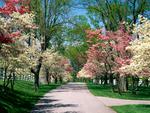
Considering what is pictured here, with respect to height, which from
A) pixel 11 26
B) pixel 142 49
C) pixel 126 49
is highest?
pixel 11 26

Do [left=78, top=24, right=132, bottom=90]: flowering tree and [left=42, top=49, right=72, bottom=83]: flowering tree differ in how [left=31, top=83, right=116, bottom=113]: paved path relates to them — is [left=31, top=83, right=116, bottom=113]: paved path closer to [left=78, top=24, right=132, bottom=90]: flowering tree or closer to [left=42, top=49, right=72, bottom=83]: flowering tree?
[left=78, top=24, right=132, bottom=90]: flowering tree

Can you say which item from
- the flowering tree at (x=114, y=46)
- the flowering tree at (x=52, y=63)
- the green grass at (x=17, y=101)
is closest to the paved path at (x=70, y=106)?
the green grass at (x=17, y=101)

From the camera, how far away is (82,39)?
269 ft

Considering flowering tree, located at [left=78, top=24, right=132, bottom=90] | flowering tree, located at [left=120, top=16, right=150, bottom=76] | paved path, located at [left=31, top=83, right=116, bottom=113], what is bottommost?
paved path, located at [left=31, top=83, right=116, bottom=113]

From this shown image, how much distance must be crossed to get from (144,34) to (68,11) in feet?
112

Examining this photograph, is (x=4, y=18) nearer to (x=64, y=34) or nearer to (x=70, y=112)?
(x=70, y=112)

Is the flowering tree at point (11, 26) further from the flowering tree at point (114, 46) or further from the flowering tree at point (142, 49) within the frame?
the flowering tree at point (114, 46)

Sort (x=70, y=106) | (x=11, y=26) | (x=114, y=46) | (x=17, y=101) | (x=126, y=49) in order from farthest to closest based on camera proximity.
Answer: (x=114, y=46) < (x=126, y=49) < (x=17, y=101) < (x=70, y=106) < (x=11, y=26)

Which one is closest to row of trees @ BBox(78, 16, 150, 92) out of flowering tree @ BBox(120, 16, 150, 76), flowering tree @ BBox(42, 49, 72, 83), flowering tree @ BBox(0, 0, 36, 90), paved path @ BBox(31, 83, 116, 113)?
flowering tree @ BBox(120, 16, 150, 76)

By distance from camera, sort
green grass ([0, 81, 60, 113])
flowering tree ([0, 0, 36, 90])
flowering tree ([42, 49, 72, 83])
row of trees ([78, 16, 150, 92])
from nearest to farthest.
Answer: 1. flowering tree ([0, 0, 36, 90])
2. green grass ([0, 81, 60, 113])
3. row of trees ([78, 16, 150, 92])
4. flowering tree ([42, 49, 72, 83])

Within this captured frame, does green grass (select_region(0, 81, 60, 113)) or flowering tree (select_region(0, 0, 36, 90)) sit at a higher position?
flowering tree (select_region(0, 0, 36, 90))

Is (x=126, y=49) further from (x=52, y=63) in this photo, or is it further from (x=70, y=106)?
(x=52, y=63)

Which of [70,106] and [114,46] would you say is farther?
[114,46]

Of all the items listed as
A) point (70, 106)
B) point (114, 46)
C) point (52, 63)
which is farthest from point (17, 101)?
point (52, 63)
